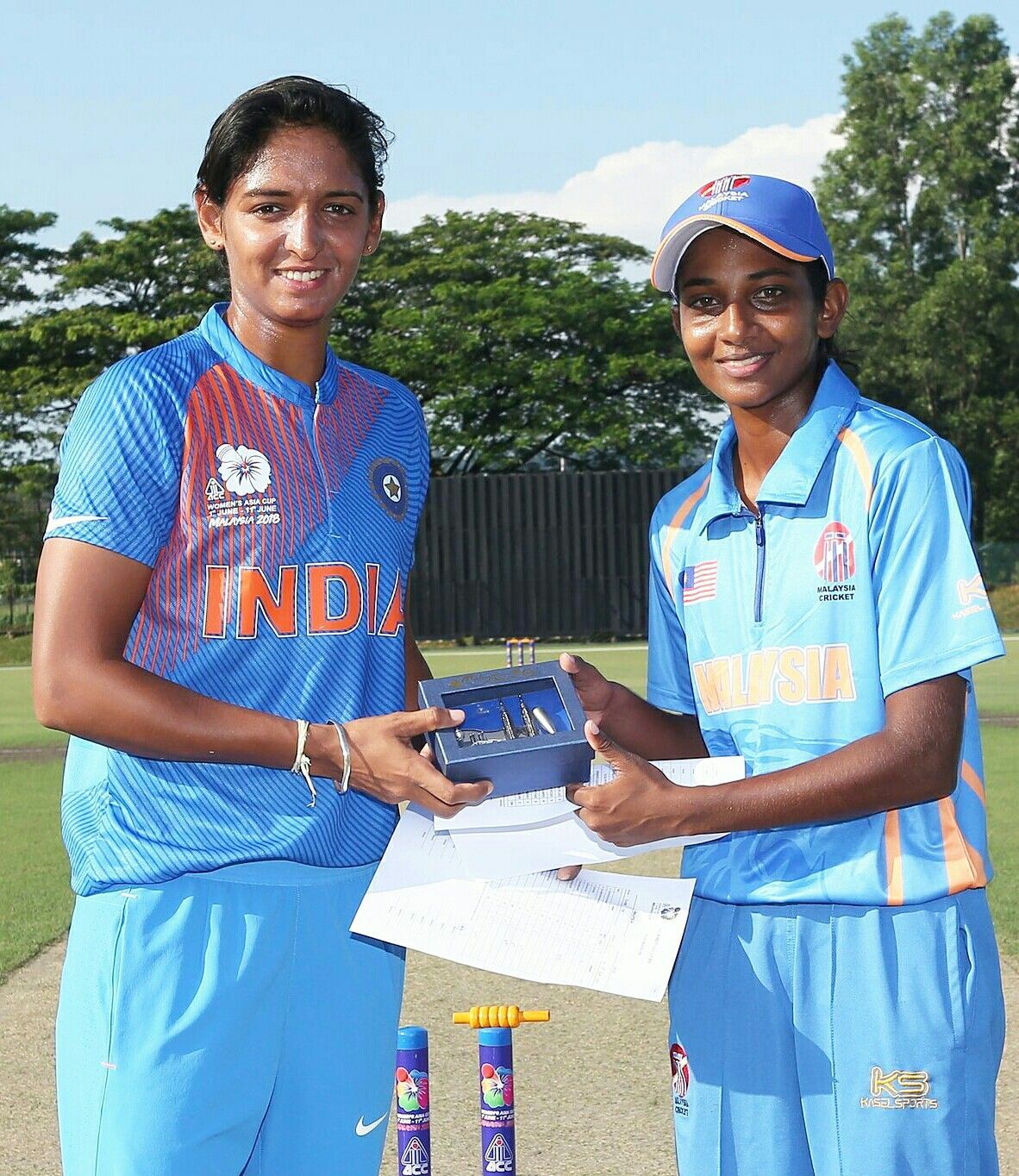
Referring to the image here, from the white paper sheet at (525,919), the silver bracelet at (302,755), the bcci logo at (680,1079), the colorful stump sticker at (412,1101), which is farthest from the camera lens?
the colorful stump sticker at (412,1101)

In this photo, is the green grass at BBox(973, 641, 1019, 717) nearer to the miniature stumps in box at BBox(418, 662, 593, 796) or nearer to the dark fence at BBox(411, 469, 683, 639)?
the dark fence at BBox(411, 469, 683, 639)

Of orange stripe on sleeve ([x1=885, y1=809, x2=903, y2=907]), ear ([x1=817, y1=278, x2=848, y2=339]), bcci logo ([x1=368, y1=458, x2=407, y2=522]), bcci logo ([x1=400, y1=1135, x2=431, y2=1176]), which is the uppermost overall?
ear ([x1=817, y1=278, x2=848, y2=339])

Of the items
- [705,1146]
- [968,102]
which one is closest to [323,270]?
[705,1146]

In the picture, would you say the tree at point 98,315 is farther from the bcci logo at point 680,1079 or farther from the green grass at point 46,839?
the bcci logo at point 680,1079

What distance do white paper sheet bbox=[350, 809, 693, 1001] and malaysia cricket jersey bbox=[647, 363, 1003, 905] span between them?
0.13 m

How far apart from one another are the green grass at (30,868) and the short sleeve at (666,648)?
15.6 feet

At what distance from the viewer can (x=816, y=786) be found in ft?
8.48

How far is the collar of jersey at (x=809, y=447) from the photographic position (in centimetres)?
274

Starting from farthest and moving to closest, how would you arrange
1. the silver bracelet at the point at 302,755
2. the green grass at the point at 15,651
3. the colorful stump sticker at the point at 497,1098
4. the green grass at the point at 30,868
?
the green grass at the point at 15,651
the green grass at the point at 30,868
the colorful stump sticker at the point at 497,1098
the silver bracelet at the point at 302,755

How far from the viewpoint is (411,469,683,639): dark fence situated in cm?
3662

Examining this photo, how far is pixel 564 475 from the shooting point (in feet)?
121

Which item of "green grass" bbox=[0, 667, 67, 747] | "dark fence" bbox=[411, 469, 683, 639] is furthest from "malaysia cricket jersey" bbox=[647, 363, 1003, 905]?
"dark fence" bbox=[411, 469, 683, 639]

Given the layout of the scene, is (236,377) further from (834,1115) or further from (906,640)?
(834,1115)

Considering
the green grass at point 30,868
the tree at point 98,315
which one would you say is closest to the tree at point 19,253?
the tree at point 98,315
